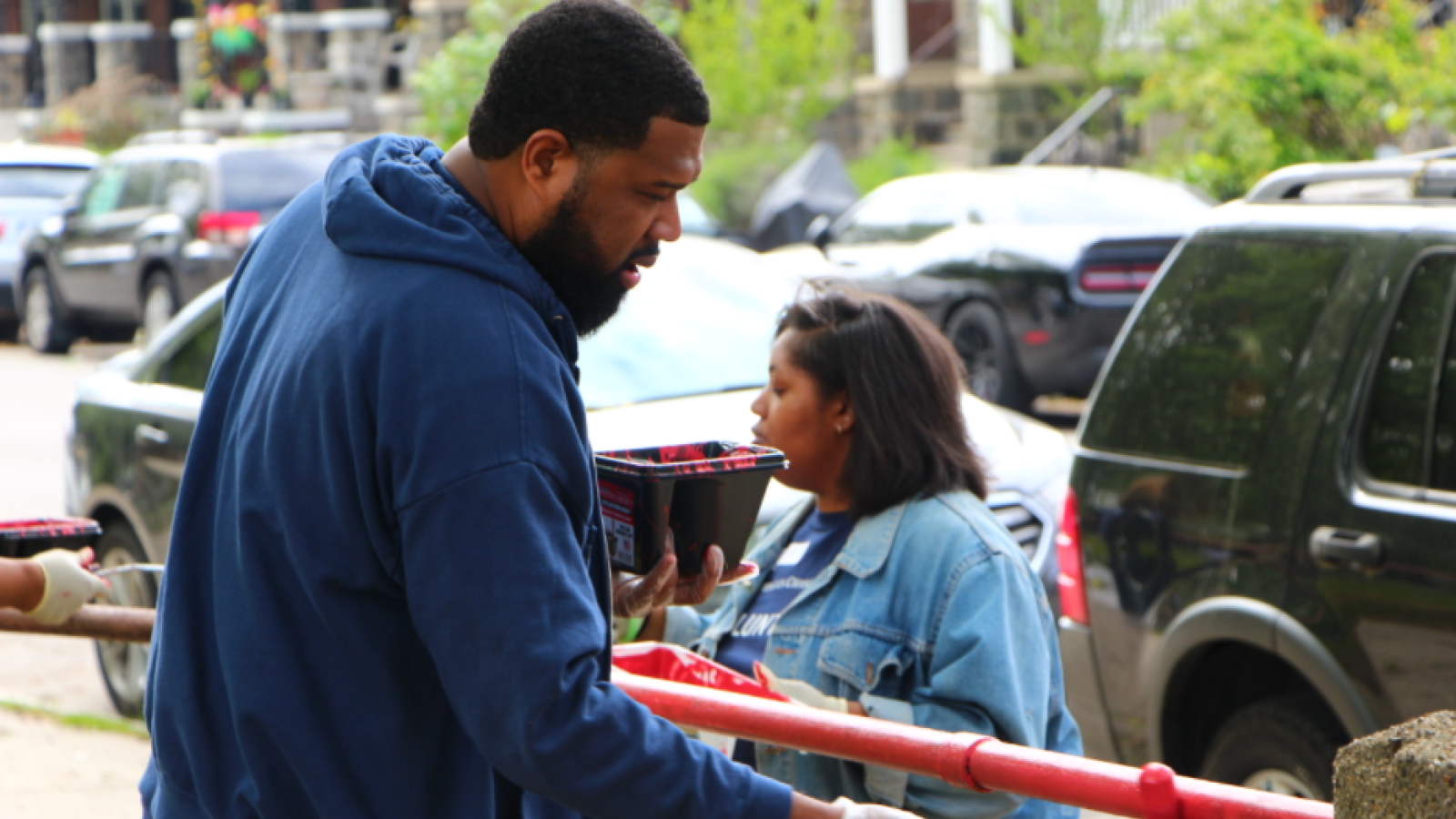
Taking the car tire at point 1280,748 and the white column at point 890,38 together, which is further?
the white column at point 890,38

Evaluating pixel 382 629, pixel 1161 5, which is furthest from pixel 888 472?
pixel 1161 5

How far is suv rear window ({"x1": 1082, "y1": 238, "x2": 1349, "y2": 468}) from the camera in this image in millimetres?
4172

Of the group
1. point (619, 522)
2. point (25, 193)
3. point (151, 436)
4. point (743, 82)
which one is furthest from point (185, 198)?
point (619, 522)

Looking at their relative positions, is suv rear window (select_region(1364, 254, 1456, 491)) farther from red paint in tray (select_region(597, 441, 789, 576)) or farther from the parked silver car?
the parked silver car

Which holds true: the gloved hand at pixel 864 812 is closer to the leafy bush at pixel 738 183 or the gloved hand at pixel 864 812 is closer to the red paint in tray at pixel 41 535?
the red paint in tray at pixel 41 535

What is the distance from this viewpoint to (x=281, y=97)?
36156 millimetres

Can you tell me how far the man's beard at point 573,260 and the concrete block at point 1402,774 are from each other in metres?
0.95

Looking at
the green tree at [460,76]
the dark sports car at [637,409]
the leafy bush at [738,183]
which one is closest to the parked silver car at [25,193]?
the green tree at [460,76]

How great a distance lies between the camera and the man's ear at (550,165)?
1.96 m

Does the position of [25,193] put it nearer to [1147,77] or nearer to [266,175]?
[266,175]

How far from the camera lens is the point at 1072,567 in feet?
15.5

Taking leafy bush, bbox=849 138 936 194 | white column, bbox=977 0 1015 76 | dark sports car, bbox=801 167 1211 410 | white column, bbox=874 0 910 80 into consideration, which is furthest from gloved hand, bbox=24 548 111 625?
white column, bbox=874 0 910 80

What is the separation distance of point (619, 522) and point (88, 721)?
4630 mm

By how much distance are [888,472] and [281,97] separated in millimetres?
35000
